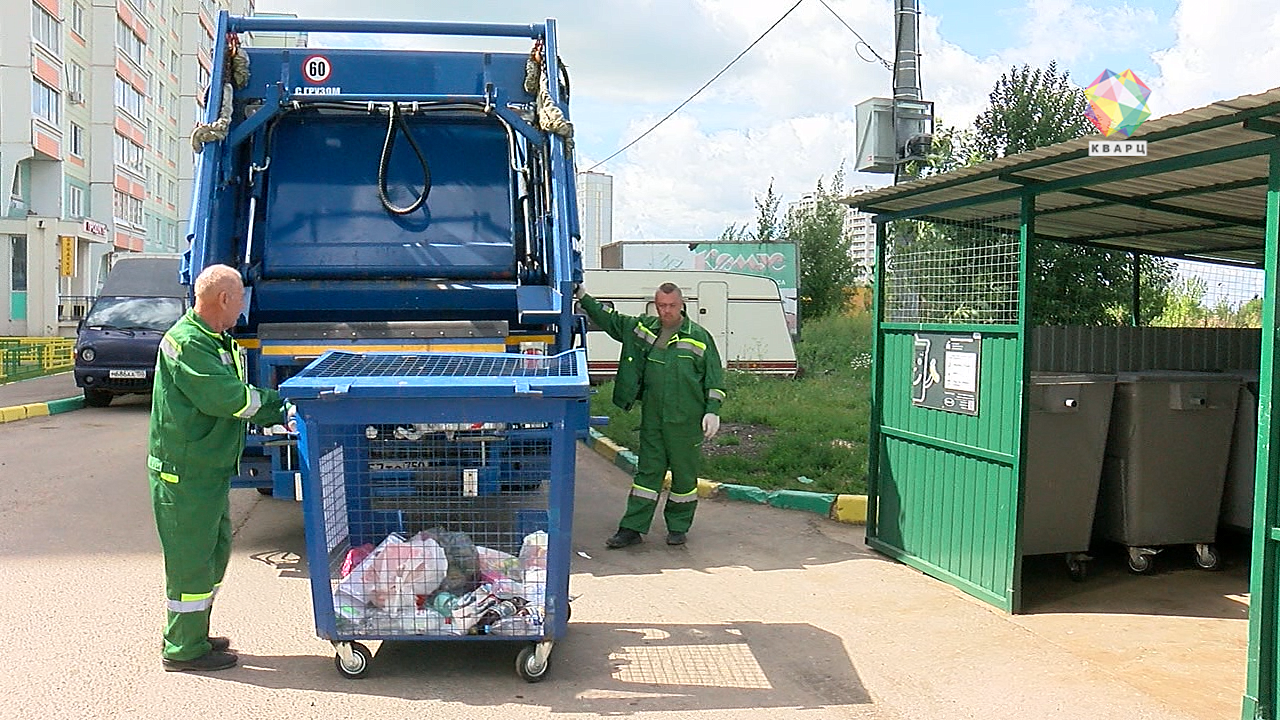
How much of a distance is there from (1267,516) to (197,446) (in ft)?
13.5

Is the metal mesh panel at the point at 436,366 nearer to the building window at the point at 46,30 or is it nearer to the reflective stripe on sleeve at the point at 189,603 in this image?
the reflective stripe on sleeve at the point at 189,603

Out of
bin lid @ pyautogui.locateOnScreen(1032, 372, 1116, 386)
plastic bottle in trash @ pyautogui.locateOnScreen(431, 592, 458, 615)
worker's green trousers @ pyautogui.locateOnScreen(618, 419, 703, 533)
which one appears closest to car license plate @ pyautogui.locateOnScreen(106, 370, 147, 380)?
worker's green trousers @ pyautogui.locateOnScreen(618, 419, 703, 533)

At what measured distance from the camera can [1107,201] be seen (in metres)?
6.43

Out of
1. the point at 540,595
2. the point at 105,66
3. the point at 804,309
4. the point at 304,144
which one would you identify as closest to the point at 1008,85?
the point at 304,144

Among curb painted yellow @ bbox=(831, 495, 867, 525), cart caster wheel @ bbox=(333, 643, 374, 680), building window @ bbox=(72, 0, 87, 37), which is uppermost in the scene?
building window @ bbox=(72, 0, 87, 37)

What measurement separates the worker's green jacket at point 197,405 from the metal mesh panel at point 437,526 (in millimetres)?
396

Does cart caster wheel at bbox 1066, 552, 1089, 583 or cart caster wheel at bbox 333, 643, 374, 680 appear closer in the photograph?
cart caster wheel at bbox 333, 643, 374, 680

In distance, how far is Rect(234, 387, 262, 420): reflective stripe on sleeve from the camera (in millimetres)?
4488

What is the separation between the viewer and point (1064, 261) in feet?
32.8

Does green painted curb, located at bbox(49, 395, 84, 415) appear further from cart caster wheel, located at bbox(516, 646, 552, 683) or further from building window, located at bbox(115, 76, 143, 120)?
building window, located at bbox(115, 76, 143, 120)

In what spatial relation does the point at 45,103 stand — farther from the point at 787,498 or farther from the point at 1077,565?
the point at 1077,565

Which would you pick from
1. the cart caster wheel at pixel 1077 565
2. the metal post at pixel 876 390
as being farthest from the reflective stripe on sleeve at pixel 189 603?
the cart caster wheel at pixel 1077 565

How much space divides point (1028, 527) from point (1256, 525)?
2.26 metres

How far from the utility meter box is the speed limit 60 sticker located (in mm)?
5593
